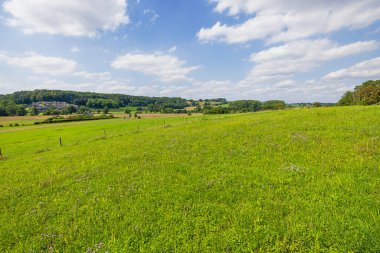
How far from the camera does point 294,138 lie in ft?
62.8

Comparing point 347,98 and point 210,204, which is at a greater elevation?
point 347,98

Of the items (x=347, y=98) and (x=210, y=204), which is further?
(x=347, y=98)

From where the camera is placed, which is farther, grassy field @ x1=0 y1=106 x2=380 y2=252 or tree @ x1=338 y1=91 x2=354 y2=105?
tree @ x1=338 y1=91 x2=354 y2=105

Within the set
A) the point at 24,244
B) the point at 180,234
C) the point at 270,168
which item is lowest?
the point at 24,244

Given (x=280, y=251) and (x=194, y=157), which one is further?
(x=194, y=157)

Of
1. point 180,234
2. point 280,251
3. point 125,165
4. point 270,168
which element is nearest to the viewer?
point 280,251

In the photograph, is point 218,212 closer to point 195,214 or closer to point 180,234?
point 195,214

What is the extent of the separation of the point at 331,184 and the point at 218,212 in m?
5.83

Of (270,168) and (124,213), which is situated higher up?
(270,168)

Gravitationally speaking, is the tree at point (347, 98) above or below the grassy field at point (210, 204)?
above

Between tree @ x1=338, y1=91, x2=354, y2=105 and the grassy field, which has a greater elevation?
tree @ x1=338, y1=91, x2=354, y2=105

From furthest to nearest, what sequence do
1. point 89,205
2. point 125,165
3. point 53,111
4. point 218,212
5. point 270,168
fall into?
point 53,111, point 125,165, point 270,168, point 89,205, point 218,212

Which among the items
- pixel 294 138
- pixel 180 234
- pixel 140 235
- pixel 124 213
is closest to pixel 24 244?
pixel 124 213

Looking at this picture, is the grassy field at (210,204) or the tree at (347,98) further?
the tree at (347,98)
